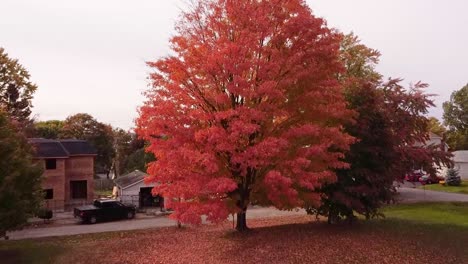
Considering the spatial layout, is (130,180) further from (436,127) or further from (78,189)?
(436,127)

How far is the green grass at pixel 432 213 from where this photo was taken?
24.6 meters

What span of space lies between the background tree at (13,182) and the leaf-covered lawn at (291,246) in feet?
7.78

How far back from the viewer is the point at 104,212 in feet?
104

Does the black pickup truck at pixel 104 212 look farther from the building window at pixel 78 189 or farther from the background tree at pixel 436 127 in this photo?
the background tree at pixel 436 127

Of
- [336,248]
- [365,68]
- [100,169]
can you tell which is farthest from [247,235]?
[100,169]

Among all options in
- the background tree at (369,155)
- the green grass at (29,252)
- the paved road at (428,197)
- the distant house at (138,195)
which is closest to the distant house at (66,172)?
the distant house at (138,195)

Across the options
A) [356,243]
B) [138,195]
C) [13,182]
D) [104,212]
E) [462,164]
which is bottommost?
[356,243]

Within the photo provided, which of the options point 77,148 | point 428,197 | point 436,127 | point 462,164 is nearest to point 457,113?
point 436,127

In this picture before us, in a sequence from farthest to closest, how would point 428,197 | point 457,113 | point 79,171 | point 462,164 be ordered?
point 457,113, point 462,164, point 79,171, point 428,197

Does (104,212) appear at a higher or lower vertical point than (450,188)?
higher

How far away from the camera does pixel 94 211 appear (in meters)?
31.3

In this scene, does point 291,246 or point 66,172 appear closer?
point 291,246

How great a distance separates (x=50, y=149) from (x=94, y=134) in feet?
116

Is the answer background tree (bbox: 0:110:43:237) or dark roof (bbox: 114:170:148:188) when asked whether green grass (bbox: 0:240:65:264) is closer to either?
background tree (bbox: 0:110:43:237)
